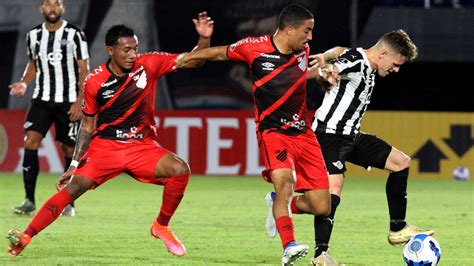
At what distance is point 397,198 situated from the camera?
9.66 metres

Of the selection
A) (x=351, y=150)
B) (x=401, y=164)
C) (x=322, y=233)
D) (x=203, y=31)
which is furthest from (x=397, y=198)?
(x=203, y=31)

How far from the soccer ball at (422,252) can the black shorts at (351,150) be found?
3.03ft

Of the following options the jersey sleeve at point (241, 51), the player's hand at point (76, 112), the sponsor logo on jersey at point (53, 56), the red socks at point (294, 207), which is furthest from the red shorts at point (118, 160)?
the sponsor logo on jersey at point (53, 56)

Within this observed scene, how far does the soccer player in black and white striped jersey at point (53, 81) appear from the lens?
12344 millimetres

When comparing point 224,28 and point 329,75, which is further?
point 224,28

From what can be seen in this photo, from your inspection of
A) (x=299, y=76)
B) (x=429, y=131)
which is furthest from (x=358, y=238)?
(x=429, y=131)

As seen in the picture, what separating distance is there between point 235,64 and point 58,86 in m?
5.97

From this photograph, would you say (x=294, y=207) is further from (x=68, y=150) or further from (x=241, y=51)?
(x=68, y=150)

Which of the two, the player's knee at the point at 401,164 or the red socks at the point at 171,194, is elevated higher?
the player's knee at the point at 401,164

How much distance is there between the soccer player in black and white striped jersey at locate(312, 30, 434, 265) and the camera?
9.02 meters

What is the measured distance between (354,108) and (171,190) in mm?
1473

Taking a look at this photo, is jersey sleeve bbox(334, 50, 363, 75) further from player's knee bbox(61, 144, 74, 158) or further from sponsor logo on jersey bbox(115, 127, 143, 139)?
player's knee bbox(61, 144, 74, 158)

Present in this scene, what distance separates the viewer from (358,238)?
10.6 m

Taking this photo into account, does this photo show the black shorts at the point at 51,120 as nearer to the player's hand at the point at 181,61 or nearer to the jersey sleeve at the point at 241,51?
the player's hand at the point at 181,61
